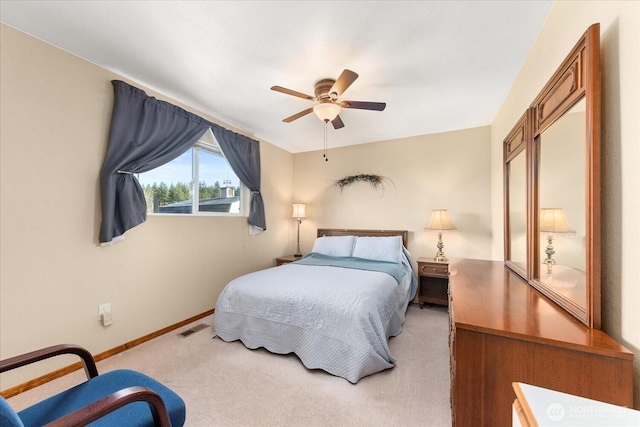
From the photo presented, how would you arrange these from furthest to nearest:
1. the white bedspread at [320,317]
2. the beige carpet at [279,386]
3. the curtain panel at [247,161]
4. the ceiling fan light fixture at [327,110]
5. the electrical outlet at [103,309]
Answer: the curtain panel at [247,161], the ceiling fan light fixture at [327,110], the electrical outlet at [103,309], the white bedspread at [320,317], the beige carpet at [279,386]

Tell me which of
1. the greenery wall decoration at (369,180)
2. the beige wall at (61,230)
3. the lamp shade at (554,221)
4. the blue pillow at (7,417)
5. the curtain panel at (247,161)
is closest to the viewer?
the blue pillow at (7,417)

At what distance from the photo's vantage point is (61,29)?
71.7 inches

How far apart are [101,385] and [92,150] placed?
1946 millimetres

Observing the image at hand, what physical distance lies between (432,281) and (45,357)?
3784 millimetres

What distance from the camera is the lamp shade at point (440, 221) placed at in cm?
348

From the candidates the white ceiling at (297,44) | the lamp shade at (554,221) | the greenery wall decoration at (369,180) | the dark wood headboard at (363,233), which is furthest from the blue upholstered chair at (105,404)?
the greenery wall decoration at (369,180)

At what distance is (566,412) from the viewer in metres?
0.56

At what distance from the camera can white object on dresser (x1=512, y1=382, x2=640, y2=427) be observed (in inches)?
21.1

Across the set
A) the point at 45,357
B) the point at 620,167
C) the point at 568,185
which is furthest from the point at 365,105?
the point at 45,357

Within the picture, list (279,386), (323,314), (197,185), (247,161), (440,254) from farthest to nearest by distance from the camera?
(247,161) < (440,254) < (197,185) < (323,314) < (279,386)

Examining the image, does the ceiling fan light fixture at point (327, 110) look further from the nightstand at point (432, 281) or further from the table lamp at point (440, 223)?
the nightstand at point (432, 281)

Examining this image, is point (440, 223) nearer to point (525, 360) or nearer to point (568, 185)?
point (568, 185)

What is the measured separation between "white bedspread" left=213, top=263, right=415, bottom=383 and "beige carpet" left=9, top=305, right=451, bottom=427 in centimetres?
11

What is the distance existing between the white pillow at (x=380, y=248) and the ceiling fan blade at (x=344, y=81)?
215cm
